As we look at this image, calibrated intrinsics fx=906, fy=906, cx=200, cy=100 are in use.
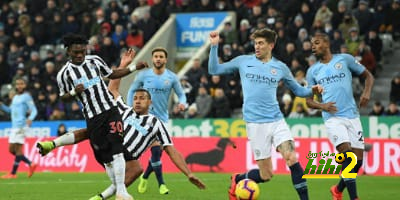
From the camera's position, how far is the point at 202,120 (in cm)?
2522

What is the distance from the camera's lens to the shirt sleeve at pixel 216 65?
39.5 ft

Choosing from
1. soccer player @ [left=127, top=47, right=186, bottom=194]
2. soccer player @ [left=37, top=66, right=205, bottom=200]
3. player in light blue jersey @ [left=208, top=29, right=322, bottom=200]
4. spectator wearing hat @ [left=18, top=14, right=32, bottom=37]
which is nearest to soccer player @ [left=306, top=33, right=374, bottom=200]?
player in light blue jersey @ [left=208, top=29, right=322, bottom=200]

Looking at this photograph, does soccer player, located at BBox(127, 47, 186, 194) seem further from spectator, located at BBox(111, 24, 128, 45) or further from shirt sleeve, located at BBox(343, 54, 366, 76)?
spectator, located at BBox(111, 24, 128, 45)

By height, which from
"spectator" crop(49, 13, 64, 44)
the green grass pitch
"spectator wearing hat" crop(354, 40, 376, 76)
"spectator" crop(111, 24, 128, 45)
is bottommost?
the green grass pitch

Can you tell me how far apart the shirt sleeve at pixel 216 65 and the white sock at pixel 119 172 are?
66.5 inches

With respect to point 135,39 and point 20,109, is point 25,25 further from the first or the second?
point 20,109

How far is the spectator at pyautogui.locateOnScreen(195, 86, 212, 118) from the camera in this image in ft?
84.3

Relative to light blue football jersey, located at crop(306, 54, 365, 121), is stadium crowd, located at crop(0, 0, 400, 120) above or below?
above

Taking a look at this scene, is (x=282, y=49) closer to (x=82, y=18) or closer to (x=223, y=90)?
(x=223, y=90)

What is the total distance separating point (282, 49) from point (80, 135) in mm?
14383

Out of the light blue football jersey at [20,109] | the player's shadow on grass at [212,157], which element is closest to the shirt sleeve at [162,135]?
the light blue football jersey at [20,109]

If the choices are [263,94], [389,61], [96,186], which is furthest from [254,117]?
[389,61]

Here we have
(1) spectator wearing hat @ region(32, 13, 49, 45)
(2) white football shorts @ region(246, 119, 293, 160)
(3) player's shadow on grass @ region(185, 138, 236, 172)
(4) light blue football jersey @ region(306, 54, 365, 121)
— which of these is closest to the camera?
(2) white football shorts @ region(246, 119, 293, 160)

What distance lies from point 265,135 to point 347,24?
575 inches
